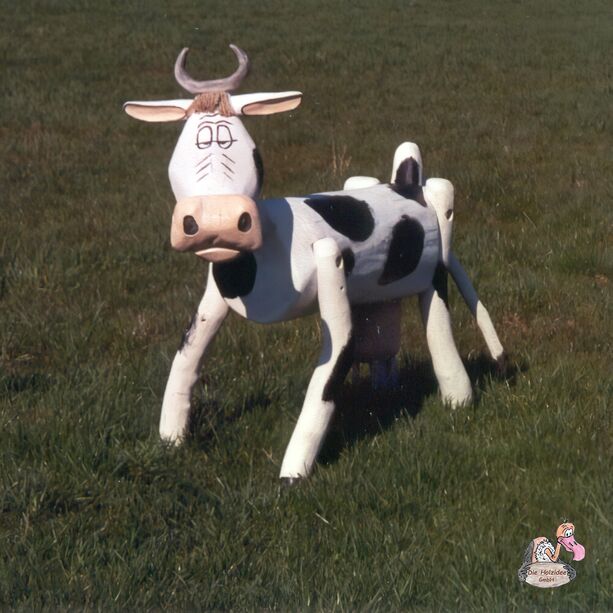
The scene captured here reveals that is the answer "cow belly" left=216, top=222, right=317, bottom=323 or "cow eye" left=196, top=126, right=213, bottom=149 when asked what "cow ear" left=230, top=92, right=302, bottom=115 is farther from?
"cow belly" left=216, top=222, right=317, bottom=323

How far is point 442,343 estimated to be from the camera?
15.0 feet

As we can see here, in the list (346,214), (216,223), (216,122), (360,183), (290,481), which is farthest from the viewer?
(360,183)

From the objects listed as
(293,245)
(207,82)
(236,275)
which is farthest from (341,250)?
(207,82)

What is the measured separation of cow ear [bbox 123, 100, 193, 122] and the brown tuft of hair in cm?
7

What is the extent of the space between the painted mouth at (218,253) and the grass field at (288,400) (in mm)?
900

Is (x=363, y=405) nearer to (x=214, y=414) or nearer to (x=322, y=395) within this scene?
(x=214, y=414)

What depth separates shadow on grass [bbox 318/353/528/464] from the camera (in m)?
4.43

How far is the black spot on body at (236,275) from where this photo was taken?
3855 millimetres

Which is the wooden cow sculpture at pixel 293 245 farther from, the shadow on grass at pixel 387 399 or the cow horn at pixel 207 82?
the shadow on grass at pixel 387 399

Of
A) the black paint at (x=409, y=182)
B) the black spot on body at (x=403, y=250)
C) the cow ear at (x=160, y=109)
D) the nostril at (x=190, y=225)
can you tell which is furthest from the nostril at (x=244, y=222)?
the black paint at (x=409, y=182)

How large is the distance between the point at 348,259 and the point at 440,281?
68cm

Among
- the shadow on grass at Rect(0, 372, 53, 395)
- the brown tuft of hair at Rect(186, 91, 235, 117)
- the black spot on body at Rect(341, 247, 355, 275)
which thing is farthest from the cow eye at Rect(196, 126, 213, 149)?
the shadow on grass at Rect(0, 372, 53, 395)

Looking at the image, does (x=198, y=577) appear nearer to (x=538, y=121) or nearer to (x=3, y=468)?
(x=3, y=468)

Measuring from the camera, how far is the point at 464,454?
4.18 meters
